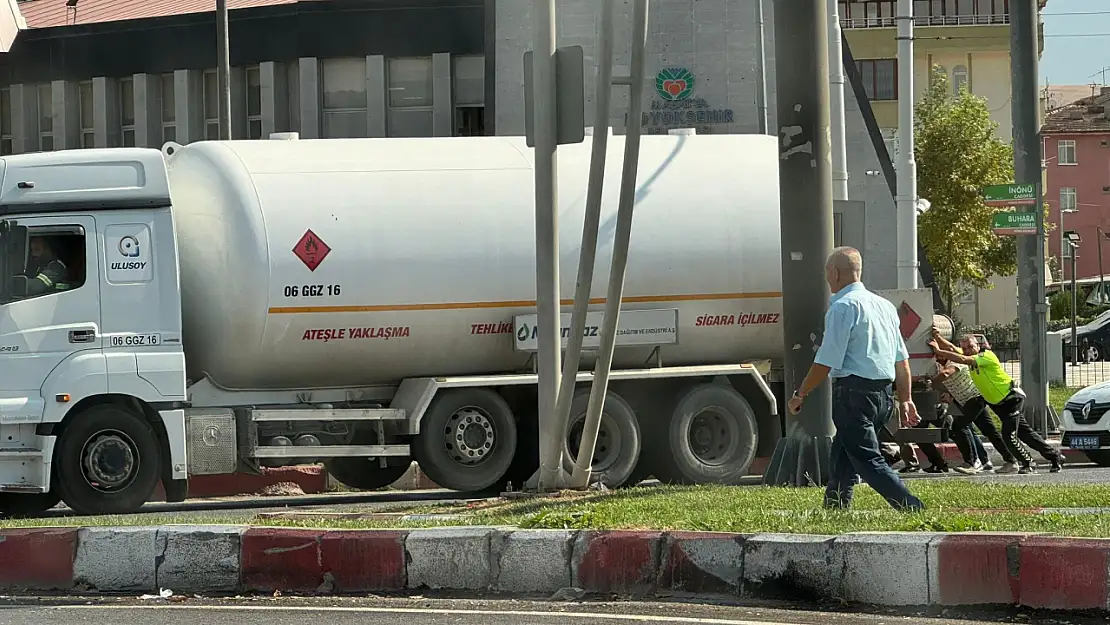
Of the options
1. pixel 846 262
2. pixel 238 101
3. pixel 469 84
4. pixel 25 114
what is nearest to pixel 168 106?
pixel 238 101

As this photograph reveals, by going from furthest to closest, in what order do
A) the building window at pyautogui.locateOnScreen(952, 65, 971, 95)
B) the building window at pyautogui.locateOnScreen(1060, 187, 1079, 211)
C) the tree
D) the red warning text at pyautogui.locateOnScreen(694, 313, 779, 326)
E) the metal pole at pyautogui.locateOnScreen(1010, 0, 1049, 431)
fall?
the building window at pyautogui.locateOnScreen(1060, 187, 1079, 211), the building window at pyautogui.locateOnScreen(952, 65, 971, 95), the tree, the metal pole at pyautogui.locateOnScreen(1010, 0, 1049, 431), the red warning text at pyautogui.locateOnScreen(694, 313, 779, 326)

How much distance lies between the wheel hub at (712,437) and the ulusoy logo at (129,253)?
575 cm

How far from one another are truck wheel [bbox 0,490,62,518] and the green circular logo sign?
52.2ft

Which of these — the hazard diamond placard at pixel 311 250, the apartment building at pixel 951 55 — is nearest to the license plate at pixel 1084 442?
the hazard diamond placard at pixel 311 250

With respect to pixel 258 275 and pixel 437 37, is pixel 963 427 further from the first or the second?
pixel 437 37

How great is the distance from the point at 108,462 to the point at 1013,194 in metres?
11.9

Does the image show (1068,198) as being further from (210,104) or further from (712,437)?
(712,437)

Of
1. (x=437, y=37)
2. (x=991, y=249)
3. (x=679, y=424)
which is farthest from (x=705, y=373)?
(x=991, y=249)

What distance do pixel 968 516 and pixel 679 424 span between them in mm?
7911

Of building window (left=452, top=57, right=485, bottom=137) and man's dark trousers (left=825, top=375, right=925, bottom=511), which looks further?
building window (left=452, top=57, right=485, bottom=137)

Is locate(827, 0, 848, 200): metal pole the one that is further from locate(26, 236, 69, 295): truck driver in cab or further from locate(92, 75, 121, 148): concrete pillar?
locate(92, 75, 121, 148): concrete pillar

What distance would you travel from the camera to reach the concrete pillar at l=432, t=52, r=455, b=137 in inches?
1240

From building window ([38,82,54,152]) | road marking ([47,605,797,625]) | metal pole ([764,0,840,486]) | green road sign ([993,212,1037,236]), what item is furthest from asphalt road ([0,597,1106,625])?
building window ([38,82,54,152])

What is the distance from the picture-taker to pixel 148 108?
3403cm
